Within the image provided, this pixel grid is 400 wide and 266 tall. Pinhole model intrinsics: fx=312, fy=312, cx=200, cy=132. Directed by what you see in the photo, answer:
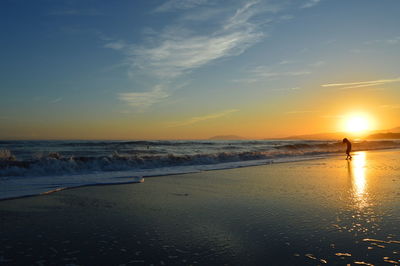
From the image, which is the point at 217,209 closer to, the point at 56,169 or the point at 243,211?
the point at 243,211

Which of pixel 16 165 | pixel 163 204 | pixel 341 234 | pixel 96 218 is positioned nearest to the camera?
pixel 341 234

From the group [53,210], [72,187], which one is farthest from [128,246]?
[72,187]

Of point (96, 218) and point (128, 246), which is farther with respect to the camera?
point (96, 218)

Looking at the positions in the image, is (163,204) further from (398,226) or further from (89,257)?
(398,226)

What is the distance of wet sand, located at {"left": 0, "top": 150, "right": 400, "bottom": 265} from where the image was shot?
4.70 metres

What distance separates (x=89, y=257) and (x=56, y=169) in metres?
13.7

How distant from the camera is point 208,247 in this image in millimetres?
5086

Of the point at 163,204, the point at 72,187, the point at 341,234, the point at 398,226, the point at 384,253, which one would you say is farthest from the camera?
the point at 72,187

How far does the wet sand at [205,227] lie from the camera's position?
470 centimetres

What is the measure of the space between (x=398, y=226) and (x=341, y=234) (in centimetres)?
133

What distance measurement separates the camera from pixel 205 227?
620 cm

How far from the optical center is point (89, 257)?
15.5 feet

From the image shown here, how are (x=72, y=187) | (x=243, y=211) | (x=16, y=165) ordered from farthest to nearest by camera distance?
(x=16, y=165), (x=72, y=187), (x=243, y=211)

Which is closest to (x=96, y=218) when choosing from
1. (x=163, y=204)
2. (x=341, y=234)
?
(x=163, y=204)
